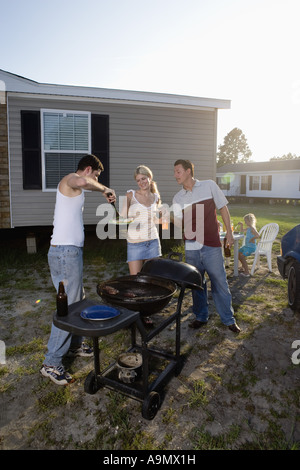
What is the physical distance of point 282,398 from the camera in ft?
9.93

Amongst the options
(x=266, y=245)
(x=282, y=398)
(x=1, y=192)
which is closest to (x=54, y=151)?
(x=1, y=192)

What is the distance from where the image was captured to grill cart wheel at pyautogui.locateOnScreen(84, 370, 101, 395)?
305cm

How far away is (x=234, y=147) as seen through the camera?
7544 cm

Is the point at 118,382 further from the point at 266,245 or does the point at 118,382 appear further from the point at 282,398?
the point at 266,245

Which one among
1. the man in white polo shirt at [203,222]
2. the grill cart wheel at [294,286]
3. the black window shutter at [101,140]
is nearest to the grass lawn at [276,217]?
the black window shutter at [101,140]

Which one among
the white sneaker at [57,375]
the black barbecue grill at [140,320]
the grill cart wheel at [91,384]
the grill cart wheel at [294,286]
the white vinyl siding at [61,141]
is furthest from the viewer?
the white vinyl siding at [61,141]

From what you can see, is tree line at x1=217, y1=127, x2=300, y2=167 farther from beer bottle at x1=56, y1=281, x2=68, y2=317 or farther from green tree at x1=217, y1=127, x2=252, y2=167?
beer bottle at x1=56, y1=281, x2=68, y2=317

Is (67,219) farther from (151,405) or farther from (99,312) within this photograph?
(151,405)

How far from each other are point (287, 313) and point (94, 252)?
224 inches

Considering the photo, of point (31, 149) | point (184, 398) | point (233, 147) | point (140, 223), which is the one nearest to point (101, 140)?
point (31, 149)

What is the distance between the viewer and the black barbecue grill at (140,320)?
2.43m

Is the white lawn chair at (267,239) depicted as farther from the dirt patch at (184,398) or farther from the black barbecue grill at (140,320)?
the black barbecue grill at (140,320)

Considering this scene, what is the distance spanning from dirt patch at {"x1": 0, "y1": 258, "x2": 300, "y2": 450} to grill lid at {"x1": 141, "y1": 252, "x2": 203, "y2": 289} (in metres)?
1.03

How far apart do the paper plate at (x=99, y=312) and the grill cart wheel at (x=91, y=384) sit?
0.87 meters
